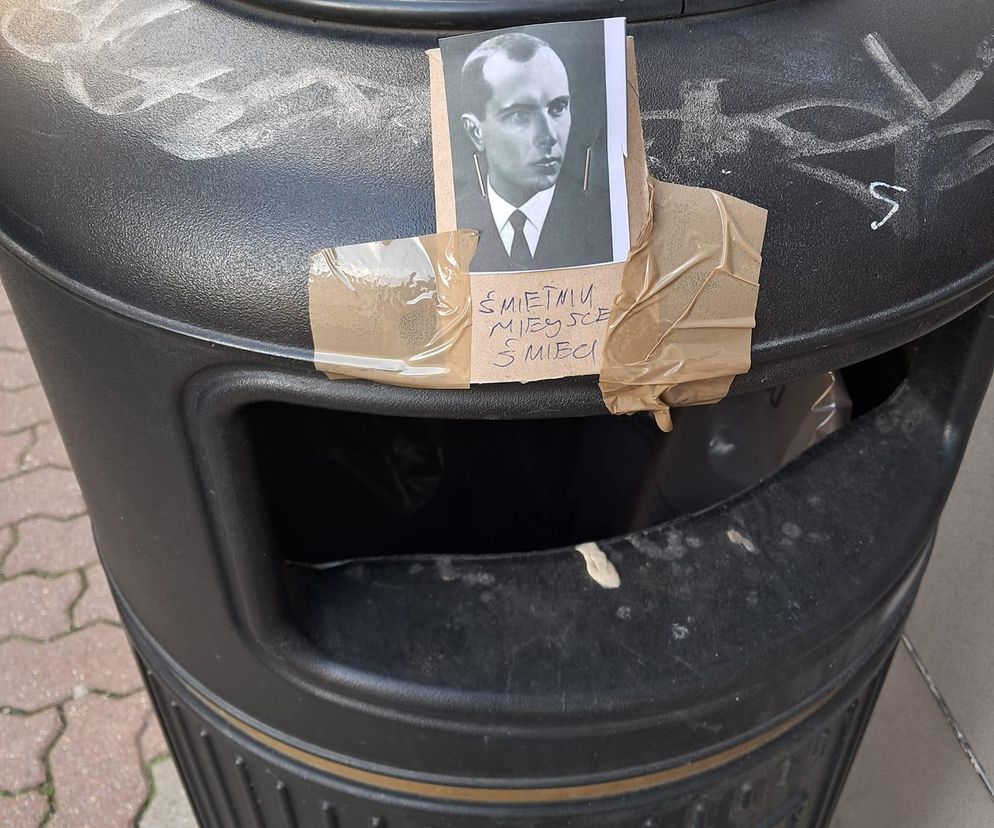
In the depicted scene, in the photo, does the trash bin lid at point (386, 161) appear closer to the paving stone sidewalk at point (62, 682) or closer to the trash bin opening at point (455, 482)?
the trash bin opening at point (455, 482)

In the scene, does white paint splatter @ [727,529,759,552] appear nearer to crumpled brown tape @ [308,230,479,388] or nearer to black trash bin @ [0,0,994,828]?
black trash bin @ [0,0,994,828]

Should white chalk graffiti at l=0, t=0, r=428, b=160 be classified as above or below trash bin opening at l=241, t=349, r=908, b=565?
above

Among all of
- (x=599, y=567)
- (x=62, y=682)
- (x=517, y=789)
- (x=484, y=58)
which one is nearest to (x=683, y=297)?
(x=484, y=58)

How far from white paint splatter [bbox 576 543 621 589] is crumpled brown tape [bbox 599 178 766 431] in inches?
10.7

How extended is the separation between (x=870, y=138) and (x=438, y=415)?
1.19 ft

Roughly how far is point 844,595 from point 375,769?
1.49ft

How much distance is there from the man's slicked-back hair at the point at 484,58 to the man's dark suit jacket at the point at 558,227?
6 centimetres

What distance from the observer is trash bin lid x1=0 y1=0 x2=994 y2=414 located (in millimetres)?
639

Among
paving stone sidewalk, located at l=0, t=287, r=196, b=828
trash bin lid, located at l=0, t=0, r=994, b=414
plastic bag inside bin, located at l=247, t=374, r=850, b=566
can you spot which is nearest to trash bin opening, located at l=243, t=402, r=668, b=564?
plastic bag inside bin, located at l=247, t=374, r=850, b=566

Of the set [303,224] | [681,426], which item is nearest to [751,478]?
[681,426]

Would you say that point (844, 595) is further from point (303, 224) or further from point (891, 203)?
point (303, 224)

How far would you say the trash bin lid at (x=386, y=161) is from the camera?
2.10ft

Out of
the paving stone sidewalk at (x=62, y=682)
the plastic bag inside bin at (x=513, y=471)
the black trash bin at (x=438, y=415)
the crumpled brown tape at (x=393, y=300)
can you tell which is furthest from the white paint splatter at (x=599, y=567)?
the paving stone sidewalk at (x=62, y=682)

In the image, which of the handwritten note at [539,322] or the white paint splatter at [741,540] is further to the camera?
the white paint splatter at [741,540]
